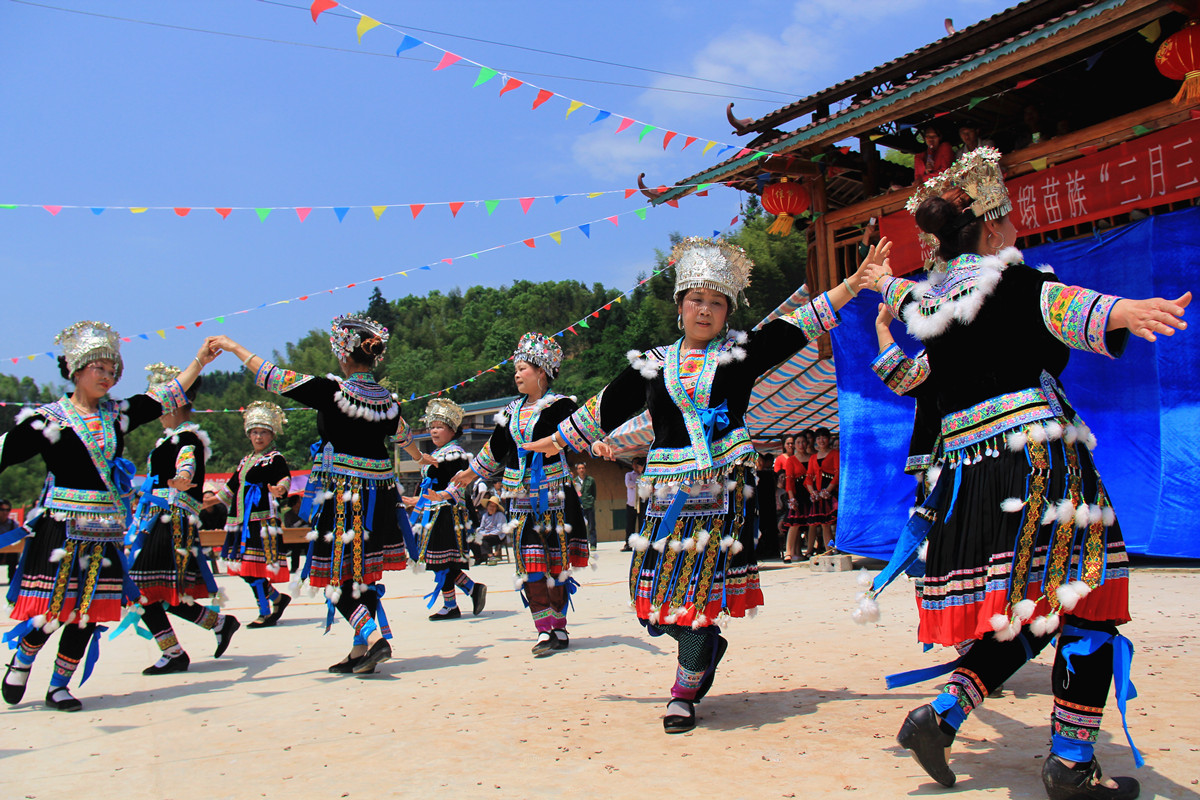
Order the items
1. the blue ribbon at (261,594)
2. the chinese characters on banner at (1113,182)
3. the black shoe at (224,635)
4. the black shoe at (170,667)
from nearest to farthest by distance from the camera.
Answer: the black shoe at (170,667) → the black shoe at (224,635) → the chinese characters on banner at (1113,182) → the blue ribbon at (261,594)

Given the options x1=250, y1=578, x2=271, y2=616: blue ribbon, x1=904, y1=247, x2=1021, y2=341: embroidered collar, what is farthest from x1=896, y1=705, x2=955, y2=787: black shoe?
x1=250, y1=578, x2=271, y2=616: blue ribbon

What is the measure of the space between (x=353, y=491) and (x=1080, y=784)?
12.0 ft

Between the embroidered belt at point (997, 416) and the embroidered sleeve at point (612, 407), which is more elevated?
the embroidered sleeve at point (612, 407)

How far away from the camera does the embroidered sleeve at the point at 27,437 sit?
13.9 ft

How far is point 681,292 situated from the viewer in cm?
369

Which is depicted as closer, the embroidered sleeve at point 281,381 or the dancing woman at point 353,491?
the embroidered sleeve at point 281,381

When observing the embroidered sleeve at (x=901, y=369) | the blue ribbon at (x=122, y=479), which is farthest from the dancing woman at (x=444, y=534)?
the embroidered sleeve at (x=901, y=369)

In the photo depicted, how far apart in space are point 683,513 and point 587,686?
1127 mm

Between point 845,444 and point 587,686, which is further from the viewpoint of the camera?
point 845,444

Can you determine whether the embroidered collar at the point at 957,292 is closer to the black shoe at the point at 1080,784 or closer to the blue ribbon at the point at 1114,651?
the blue ribbon at the point at 1114,651

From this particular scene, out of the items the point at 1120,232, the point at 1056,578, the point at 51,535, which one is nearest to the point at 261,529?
the point at 51,535

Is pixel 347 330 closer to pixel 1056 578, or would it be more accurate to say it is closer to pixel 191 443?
pixel 191 443

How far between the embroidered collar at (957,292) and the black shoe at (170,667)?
438cm

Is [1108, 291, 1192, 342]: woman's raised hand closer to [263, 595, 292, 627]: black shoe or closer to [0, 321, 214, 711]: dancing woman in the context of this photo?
[0, 321, 214, 711]: dancing woman
